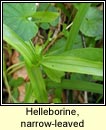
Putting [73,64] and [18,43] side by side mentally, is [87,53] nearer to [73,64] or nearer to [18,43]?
[73,64]

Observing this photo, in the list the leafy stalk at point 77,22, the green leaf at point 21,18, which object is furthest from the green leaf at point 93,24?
the green leaf at point 21,18

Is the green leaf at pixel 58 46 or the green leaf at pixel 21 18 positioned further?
the green leaf at pixel 58 46

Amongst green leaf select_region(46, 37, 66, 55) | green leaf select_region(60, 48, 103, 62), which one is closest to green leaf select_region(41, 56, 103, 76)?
green leaf select_region(60, 48, 103, 62)

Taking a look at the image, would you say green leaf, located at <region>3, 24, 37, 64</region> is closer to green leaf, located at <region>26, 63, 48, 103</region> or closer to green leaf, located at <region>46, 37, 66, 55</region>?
green leaf, located at <region>26, 63, 48, 103</region>

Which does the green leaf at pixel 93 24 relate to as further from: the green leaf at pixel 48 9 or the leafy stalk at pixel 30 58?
the leafy stalk at pixel 30 58

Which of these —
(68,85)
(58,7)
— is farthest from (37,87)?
(58,7)

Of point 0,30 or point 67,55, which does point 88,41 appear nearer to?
point 67,55

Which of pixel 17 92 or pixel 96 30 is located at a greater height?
pixel 96 30
